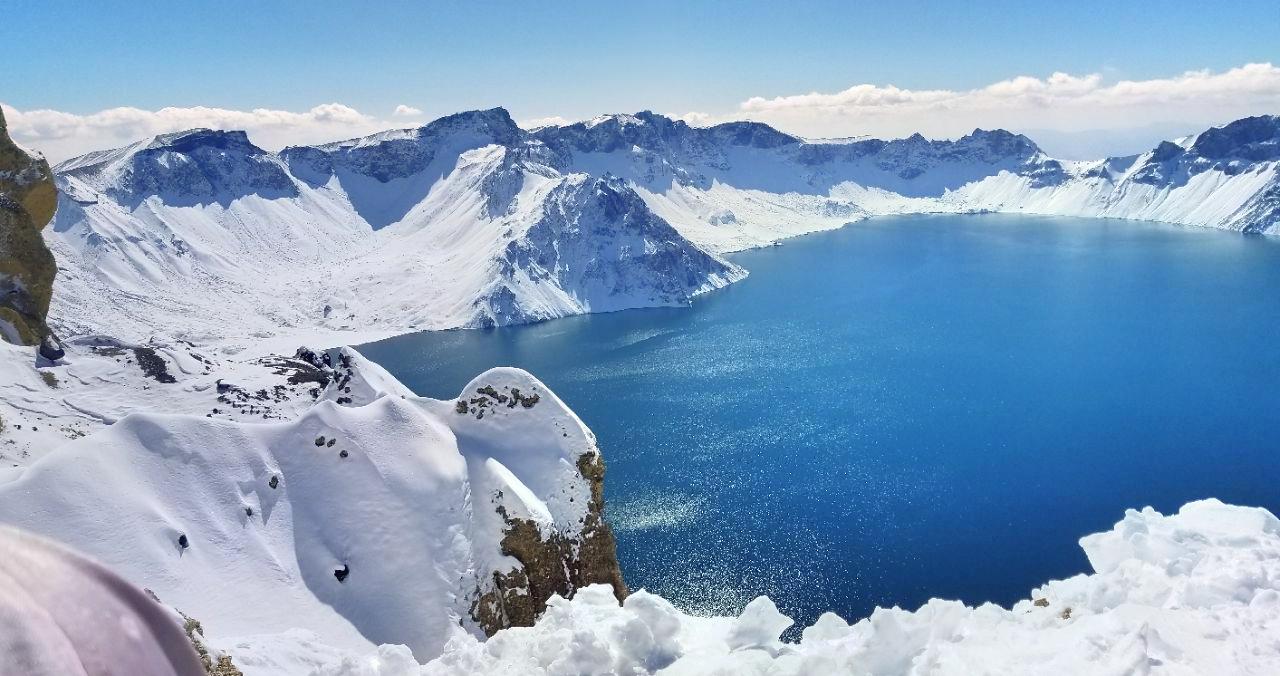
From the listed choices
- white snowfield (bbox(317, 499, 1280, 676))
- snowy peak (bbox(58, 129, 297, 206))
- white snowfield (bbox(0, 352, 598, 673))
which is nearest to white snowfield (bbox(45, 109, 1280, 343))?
snowy peak (bbox(58, 129, 297, 206))

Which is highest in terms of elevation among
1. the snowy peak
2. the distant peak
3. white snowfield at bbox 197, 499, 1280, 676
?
the distant peak

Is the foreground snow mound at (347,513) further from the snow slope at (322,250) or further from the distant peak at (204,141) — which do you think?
the distant peak at (204,141)

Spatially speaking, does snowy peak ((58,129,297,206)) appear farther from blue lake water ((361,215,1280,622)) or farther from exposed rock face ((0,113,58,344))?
exposed rock face ((0,113,58,344))

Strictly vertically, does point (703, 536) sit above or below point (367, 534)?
below

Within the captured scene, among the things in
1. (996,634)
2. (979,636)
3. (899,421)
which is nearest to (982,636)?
(979,636)

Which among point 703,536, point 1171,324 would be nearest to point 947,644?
point 703,536

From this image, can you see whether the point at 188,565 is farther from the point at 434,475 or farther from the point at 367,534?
the point at 434,475

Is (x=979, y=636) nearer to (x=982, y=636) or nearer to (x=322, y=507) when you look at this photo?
(x=982, y=636)
